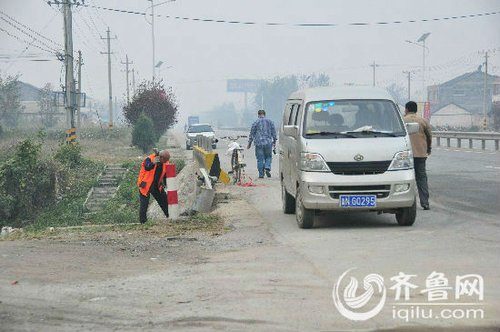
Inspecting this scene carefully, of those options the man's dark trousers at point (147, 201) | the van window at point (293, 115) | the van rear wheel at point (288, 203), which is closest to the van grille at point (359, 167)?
the van window at point (293, 115)

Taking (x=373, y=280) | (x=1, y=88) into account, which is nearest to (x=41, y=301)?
(x=373, y=280)

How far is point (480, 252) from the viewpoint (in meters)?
9.40

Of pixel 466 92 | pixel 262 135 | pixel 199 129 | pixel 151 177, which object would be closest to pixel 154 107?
pixel 199 129

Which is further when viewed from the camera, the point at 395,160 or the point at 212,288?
the point at 395,160

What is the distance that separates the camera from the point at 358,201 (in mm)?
11469

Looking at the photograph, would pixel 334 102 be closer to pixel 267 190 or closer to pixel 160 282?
pixel 160 282

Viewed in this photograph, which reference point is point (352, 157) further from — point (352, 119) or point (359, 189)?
point (352, 119)

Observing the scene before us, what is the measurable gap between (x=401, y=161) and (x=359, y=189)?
2.57 ft

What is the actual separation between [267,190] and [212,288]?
11161 mm

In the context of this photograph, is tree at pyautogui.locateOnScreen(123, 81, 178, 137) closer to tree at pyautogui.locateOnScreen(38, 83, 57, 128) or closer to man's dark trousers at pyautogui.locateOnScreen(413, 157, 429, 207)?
tree at pyautogui.locateOnScreen(38, 83, 57, 128)

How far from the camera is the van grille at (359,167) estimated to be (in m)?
11.5

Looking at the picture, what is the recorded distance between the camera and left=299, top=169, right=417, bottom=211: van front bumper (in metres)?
11.5

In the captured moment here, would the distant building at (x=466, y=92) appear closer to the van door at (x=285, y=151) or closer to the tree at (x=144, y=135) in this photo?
the tree at (x=144, y=135)

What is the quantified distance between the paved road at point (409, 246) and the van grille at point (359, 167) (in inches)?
34.0
